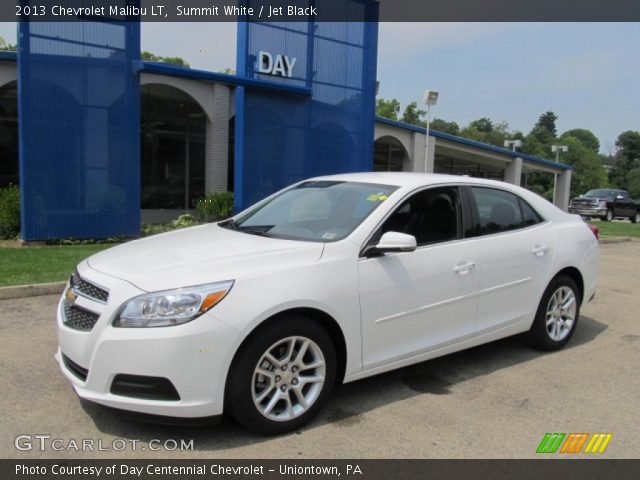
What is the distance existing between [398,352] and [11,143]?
57.0ft

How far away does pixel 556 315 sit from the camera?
206 inches

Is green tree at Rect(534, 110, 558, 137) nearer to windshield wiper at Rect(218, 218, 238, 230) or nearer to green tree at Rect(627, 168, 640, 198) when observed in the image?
green tree at Rect(627, 168, 640, 198)

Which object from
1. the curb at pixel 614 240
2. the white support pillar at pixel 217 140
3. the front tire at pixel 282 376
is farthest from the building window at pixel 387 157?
the front tire at pixel 282 376

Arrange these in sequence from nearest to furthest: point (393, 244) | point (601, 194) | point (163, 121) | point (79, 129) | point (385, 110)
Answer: point (393, 244)
point (79, 129)
point (163, 121)
point (601, 194)
point (385, 110)

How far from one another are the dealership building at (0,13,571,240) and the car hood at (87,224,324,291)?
814 cm

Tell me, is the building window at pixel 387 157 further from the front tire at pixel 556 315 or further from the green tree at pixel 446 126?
the green tree at pixel 446 126

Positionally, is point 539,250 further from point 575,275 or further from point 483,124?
point 483,124

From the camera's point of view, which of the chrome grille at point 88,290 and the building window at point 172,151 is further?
the building window at point 172,151

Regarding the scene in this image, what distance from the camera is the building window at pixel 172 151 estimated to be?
1817 centimetres

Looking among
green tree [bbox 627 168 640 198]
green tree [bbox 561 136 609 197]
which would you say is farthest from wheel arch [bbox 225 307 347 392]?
green tree [bbox 627 168 640 198]

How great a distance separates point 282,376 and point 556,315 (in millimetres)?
3000

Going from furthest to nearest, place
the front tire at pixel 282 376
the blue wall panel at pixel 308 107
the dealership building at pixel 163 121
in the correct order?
the blue wall panel at pixel 308 107
the dealership building at pixel 163 121
the front tire at pixel 282 376

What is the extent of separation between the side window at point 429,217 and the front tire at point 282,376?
96cm
